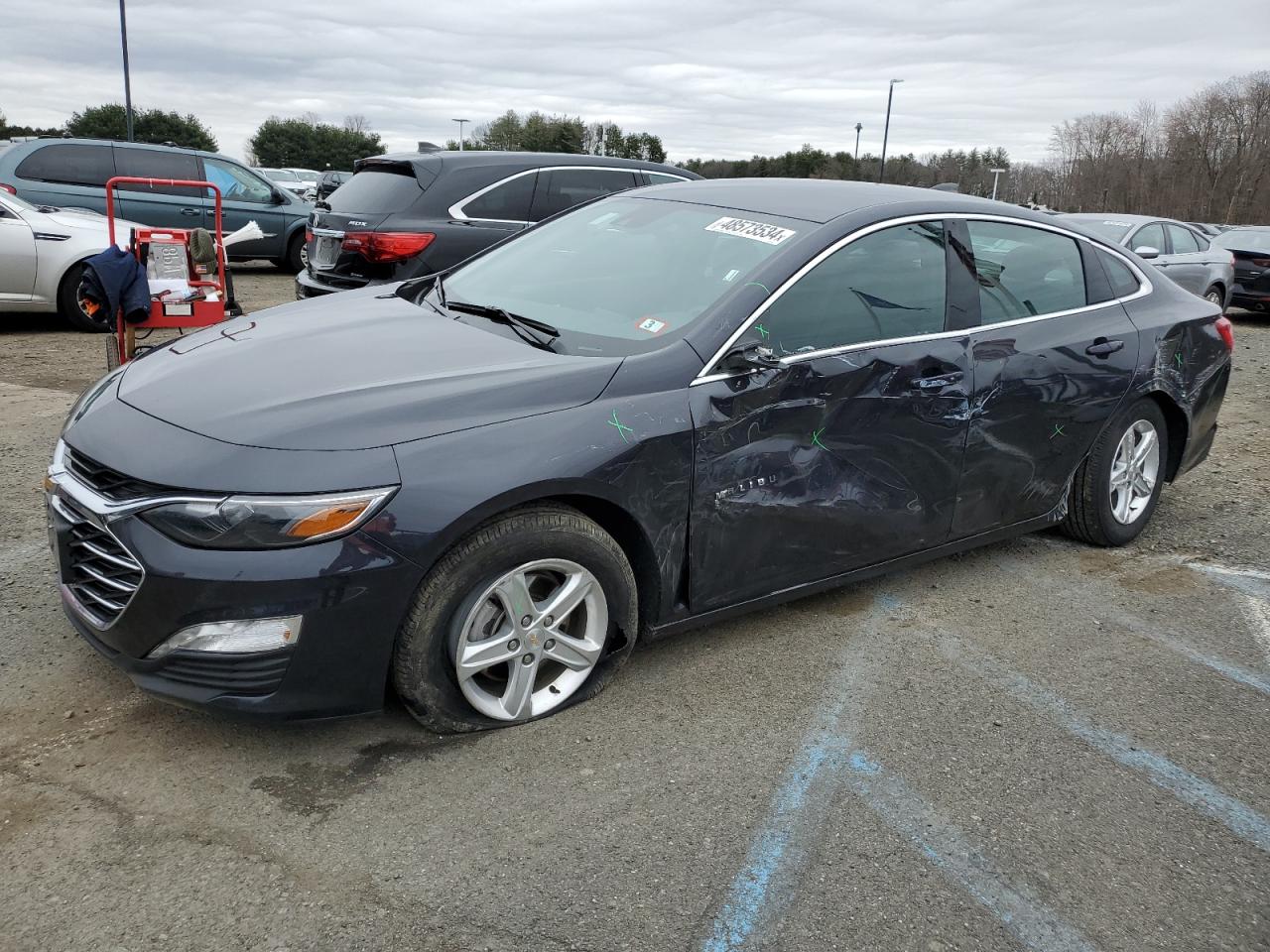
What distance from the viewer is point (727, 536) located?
10.5 feet

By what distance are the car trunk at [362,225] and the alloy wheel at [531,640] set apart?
182 inches

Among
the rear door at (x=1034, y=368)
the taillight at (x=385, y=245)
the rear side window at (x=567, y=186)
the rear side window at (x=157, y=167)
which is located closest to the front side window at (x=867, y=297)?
the rear door at (x=1034, y=368)

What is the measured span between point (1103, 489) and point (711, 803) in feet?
9.00

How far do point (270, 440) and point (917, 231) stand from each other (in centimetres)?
247

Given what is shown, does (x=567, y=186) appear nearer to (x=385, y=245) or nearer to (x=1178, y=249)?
(x=385, y=245)

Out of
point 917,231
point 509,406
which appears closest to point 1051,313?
point 917,231

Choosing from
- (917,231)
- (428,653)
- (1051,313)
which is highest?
(917,231)

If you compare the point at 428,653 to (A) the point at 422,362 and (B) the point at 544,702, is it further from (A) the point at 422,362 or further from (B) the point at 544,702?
(A) the point at 422,362

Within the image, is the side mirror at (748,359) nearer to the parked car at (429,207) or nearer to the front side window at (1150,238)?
the parked car at (429,207)

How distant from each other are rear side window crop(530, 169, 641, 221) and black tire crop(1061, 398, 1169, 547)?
4387 mm

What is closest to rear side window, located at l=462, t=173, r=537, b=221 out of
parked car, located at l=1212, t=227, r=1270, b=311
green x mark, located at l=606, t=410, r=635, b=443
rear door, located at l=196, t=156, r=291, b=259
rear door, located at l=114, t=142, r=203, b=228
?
green x mark, located at l=606, t=410, r=635, b=443

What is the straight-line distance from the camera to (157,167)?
12094 millimetres

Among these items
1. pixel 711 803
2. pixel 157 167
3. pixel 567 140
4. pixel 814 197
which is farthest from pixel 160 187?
pixel 567 140

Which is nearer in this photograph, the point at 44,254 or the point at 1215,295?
the point at 44,254
